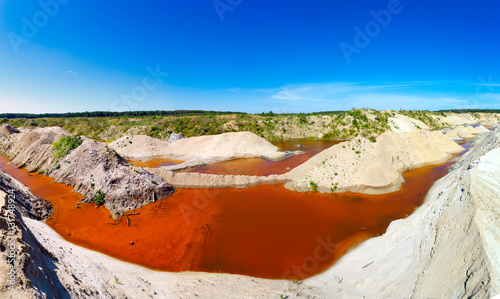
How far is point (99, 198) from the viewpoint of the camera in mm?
13172

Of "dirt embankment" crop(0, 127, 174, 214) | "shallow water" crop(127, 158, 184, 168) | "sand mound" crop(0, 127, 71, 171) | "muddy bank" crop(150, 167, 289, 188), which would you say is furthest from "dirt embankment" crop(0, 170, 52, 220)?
"shallow water" crop(127, 158, 184, 168)

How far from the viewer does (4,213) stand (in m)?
5.25

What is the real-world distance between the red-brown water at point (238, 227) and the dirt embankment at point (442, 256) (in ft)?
5.07

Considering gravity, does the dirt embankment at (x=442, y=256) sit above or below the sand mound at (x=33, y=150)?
below

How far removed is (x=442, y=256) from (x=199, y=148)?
29965 mm

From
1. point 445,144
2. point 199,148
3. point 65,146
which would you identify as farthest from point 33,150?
point 445,144

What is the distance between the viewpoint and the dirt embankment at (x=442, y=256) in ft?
13.5

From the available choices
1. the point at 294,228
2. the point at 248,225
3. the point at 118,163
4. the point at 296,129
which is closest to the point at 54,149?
the point at 118,163

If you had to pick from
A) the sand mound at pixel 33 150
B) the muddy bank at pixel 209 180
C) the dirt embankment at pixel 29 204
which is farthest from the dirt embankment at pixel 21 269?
the sand mound at pixel 33 150

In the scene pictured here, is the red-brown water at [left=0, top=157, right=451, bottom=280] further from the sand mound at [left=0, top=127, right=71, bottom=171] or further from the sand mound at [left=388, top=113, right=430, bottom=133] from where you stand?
the sand mound at [left=388, top=113, right=430, bottom=133]

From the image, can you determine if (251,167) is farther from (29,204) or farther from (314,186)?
(29,204)

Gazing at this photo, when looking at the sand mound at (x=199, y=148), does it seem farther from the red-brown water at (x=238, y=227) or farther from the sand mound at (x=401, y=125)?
the sand mound at (x=401, y=125)

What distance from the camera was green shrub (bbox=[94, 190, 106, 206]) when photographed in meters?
13.1

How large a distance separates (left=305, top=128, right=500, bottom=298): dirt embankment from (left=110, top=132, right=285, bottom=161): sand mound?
70.6 feet
